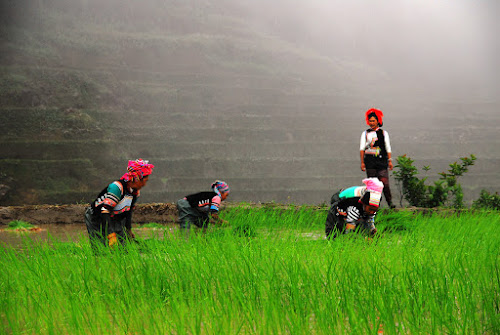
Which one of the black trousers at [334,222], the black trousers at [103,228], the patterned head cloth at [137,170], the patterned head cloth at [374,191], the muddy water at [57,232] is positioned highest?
the patterned head cloth at [137,170]

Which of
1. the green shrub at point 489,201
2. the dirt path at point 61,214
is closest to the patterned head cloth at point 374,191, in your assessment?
the dirt path at point 61,214

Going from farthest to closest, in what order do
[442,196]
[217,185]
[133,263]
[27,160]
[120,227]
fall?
1. [27,160]
2. [442,196]
3. [217,185]
4. [120,227]
5. [133,263]

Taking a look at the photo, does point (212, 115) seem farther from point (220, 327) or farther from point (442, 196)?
point (220, 327)

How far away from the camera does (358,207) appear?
10.9ft

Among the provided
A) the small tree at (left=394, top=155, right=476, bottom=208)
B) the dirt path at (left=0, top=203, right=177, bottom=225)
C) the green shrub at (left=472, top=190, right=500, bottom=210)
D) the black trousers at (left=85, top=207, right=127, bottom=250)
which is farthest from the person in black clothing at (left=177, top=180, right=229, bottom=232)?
the green shrub at (left=472, top=190, right=500, bottom=210)

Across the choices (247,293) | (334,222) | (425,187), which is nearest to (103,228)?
(247,293)

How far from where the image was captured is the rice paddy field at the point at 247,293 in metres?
1.57

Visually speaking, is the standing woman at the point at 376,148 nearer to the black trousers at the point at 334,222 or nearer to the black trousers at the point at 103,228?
the black trousers at the point at 334,222

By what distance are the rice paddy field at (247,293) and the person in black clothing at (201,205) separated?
3.85 ft

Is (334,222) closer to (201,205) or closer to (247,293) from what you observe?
(201,205)

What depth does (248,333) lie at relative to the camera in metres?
1.61

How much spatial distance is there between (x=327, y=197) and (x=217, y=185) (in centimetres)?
367

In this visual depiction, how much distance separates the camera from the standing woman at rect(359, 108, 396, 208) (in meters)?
4.82

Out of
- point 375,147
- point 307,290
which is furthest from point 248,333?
point 375,147
